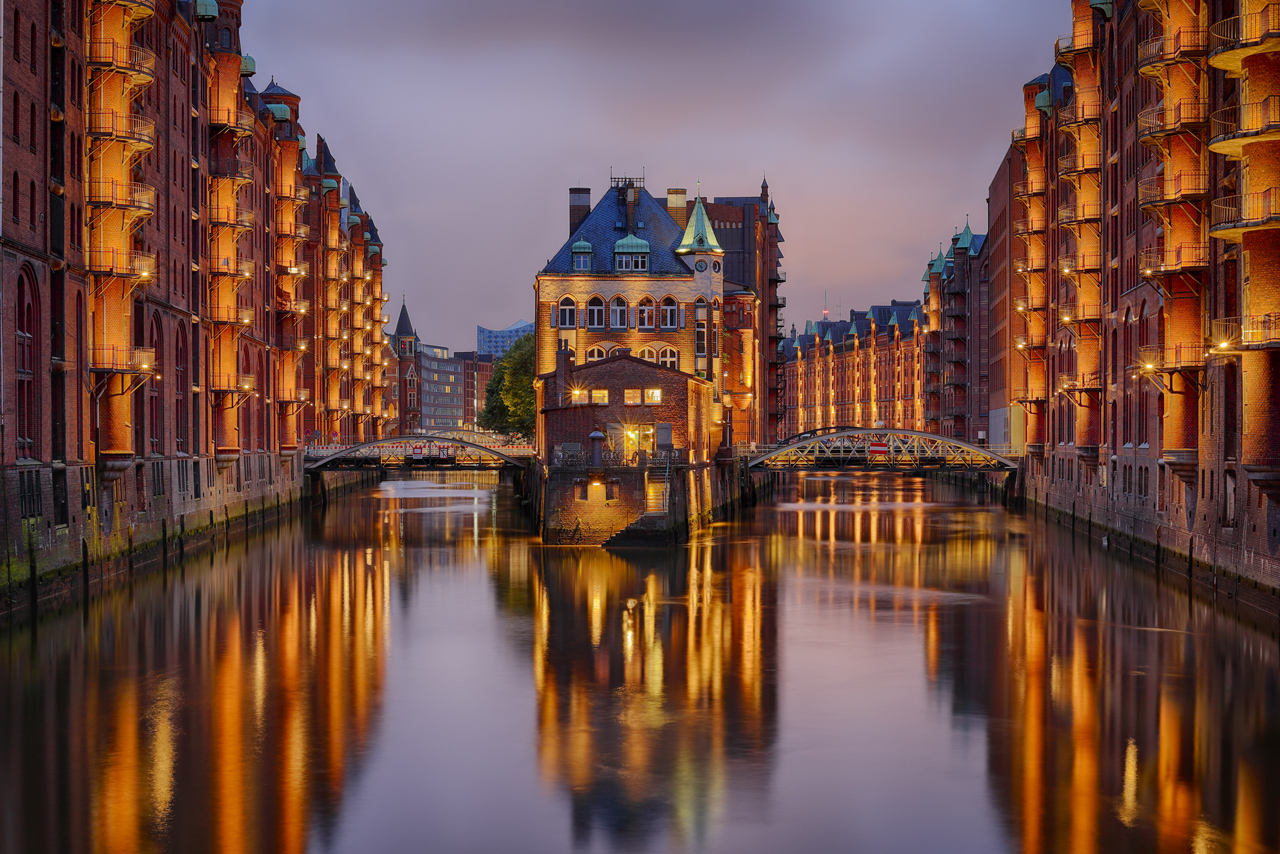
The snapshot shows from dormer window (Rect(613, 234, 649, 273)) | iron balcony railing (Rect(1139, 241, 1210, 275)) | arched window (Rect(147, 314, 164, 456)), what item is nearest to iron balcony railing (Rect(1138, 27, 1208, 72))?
iron balcony railing (Rect(1139, 241, 1210, 275))

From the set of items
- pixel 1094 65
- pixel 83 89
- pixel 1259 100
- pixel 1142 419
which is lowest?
pixel 1142 419

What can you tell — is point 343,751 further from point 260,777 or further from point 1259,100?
point 1259,100

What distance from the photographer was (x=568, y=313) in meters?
81.0

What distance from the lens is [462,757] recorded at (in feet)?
82.2

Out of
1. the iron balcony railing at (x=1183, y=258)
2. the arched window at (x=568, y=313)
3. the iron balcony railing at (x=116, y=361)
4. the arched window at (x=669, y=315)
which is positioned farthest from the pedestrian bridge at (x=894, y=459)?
the iron balcony railing at (x=116, y=361)

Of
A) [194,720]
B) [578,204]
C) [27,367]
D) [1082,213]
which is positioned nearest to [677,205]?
[578,204]

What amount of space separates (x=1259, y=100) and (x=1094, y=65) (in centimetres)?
2969

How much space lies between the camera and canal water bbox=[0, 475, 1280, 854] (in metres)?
21.0

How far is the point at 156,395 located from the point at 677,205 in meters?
45.5

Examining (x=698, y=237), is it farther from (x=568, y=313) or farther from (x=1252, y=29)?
(x=1252, y=29)

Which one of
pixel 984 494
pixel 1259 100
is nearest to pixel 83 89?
pixel 1259 100

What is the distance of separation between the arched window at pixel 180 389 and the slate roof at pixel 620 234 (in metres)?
25.4

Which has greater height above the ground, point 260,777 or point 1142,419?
point 1142,419

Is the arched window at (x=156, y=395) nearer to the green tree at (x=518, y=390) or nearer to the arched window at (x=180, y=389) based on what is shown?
the arched window at (x=180, y=389)
